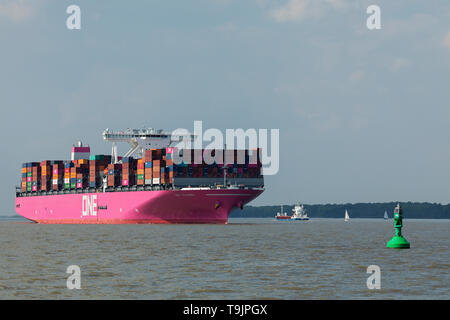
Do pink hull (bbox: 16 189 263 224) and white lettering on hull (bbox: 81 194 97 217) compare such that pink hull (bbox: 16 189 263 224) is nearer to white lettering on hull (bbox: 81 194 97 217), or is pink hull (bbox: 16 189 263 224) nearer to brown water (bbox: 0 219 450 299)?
white lettering on hull (bbox: 81 194 97 217)

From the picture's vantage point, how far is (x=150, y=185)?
3489 inches

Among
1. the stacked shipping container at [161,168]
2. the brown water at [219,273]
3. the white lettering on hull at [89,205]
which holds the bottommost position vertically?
the brown water at [219,273]

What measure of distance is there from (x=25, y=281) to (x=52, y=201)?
3420 inches

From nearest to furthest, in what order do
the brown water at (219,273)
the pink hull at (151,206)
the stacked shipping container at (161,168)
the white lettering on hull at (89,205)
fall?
1. the brown water at (219,273)
2. the pink hull at (151,206)
3. the stacked shipping container at (161,168)
4. the white lettering on hull at (89,205)

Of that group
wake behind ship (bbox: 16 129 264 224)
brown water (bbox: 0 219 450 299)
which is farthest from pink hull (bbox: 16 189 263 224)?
brown water (bbox: 0 219 450 299)

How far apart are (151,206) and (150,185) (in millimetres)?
3072

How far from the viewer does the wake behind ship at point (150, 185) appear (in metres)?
83.3

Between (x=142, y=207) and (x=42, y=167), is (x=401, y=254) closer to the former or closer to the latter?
(x=142, y=207)

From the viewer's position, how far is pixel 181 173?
85000 mm

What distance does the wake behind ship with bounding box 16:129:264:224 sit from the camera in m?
83.3

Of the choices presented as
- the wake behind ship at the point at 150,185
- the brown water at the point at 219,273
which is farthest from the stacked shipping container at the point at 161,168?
the brown water at the point at 219,273

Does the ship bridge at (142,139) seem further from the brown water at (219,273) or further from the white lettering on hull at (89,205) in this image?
the brown water at (219,273)

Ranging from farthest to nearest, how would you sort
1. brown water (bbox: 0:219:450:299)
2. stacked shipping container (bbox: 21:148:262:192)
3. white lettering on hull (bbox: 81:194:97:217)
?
white lettering on hull (bbox: 81:194:97:217)
stacked shipping container (bbox: 21:148:262:192)
brown water (bbox: 0:219:450:299)

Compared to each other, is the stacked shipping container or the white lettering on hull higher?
the stacked shipping container
